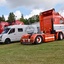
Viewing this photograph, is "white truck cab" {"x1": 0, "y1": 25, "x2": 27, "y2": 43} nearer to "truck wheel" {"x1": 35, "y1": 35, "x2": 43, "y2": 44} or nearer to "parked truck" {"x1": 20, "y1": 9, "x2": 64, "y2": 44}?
"parked truck" {"x1": 20, "y1": 9, "x2": 64, "y2": 44}

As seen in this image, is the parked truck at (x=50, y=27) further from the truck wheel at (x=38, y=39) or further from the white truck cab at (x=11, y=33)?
the white truck cab at (x=11, y=33)

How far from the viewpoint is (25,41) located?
2073cm

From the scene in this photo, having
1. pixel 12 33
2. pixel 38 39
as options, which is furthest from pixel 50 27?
pixel 12 33

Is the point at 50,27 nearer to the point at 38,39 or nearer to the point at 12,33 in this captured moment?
the point at 38,39

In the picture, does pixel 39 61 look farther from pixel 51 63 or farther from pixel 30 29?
pixel 30 29

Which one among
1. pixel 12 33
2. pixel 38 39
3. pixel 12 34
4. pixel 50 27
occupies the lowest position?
pixel 38 39

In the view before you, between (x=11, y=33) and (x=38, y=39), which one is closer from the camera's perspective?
(x=38, y=39)

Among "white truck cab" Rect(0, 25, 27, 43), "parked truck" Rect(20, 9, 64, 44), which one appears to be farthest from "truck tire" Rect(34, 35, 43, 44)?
"white truck cab" Rect(0, 25, 27, 43)

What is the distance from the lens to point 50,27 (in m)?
23.0

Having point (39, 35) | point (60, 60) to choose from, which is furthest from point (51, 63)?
point (39, 35)

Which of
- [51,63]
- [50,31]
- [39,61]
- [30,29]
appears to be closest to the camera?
[51,63]

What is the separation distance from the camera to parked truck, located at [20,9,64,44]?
21109mm

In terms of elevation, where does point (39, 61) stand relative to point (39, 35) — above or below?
below

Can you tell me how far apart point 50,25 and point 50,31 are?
686 mm
